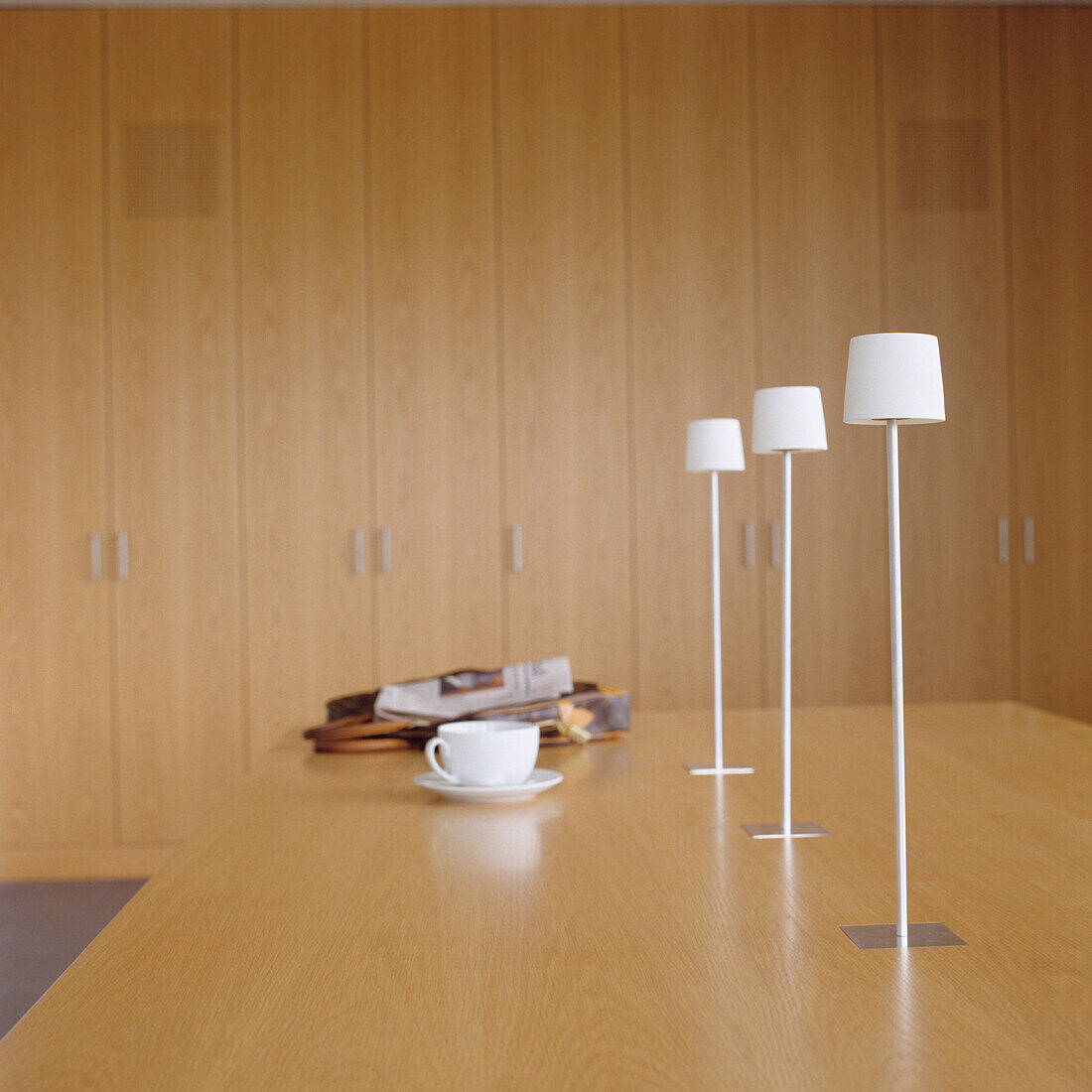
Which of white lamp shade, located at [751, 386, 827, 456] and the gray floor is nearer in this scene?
white lamp shade, located at [751, 386, 827, 456]

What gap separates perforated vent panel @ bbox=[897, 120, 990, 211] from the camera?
12.8 feet

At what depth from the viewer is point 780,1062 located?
0.67 meters

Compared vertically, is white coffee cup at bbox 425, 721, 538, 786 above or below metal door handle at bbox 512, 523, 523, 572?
below

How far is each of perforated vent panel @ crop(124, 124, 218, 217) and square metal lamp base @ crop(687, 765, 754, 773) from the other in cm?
292

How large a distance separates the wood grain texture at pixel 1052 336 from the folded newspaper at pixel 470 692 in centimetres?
258

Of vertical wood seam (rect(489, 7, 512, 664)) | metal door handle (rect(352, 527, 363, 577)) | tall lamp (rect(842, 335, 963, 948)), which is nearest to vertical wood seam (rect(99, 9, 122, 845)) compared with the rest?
metal door handle (rect(352, 527, 363, 577))

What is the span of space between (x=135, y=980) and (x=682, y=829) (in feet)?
1.91

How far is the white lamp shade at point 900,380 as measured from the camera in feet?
3.05

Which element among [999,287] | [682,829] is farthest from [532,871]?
[999,287]

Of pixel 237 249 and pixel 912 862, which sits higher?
pixel 237 249

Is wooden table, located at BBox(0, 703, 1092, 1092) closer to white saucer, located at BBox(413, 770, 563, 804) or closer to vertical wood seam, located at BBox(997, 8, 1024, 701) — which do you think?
white saucer, located at BBox(413, 770, 563, 804)

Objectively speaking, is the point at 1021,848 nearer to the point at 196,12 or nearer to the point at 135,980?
the point at 135,980

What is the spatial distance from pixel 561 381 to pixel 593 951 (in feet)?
10.1

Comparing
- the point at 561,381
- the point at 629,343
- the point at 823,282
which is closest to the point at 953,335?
the point at 823,282
